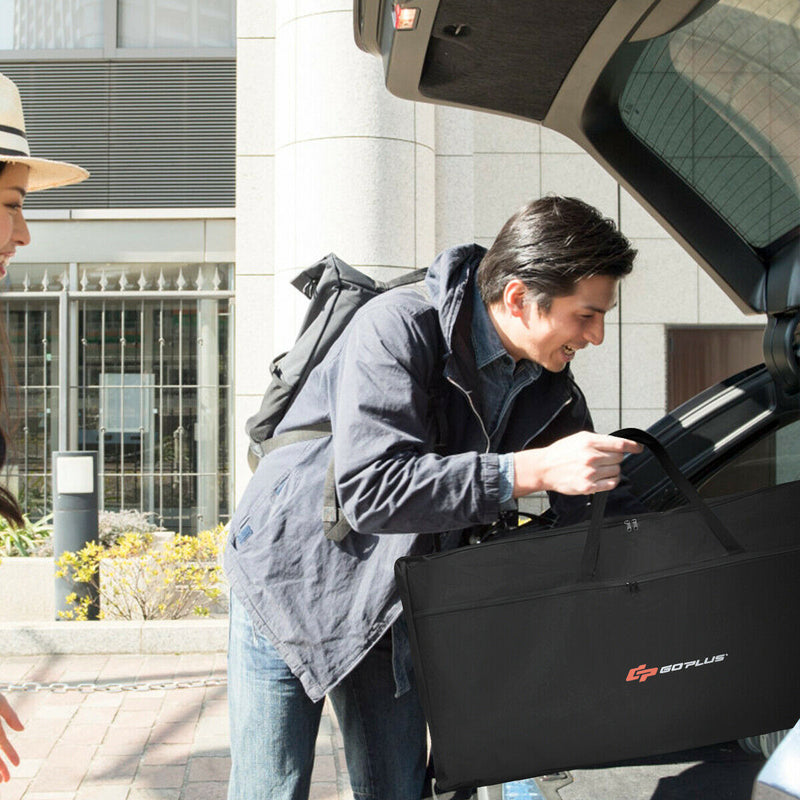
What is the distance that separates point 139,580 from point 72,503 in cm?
67

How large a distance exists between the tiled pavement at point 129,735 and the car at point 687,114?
249 centimetres

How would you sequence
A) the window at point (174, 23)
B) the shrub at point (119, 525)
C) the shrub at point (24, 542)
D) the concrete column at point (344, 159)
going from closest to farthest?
1. the concrete column at point (344, 159)
2. the shrub at point (24, 542)
3. the shrub at point (119, 525)
4. the window at point (174, 23)

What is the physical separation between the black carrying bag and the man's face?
1.30 ft

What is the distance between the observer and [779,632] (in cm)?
179

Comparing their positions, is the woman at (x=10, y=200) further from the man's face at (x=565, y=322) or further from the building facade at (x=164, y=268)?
the building facade at (x=164, y=268)

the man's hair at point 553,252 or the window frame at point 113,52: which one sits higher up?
the window frame at point 113,52

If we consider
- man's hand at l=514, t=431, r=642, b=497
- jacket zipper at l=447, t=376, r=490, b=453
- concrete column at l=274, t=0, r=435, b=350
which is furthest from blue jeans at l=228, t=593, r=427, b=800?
concrete column at l=274, t=0, r=435, b=350

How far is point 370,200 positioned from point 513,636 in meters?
5.74

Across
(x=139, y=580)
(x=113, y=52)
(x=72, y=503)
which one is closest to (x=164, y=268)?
(x=113, y=52)

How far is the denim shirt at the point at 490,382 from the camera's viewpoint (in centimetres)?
207

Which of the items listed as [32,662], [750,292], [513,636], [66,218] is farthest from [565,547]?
[66,218]

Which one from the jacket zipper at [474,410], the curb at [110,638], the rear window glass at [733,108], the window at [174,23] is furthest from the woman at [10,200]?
the window at [174,23]

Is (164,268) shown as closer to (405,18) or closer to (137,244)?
(137,244)

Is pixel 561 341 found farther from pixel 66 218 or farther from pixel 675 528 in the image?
pixel 66 218
